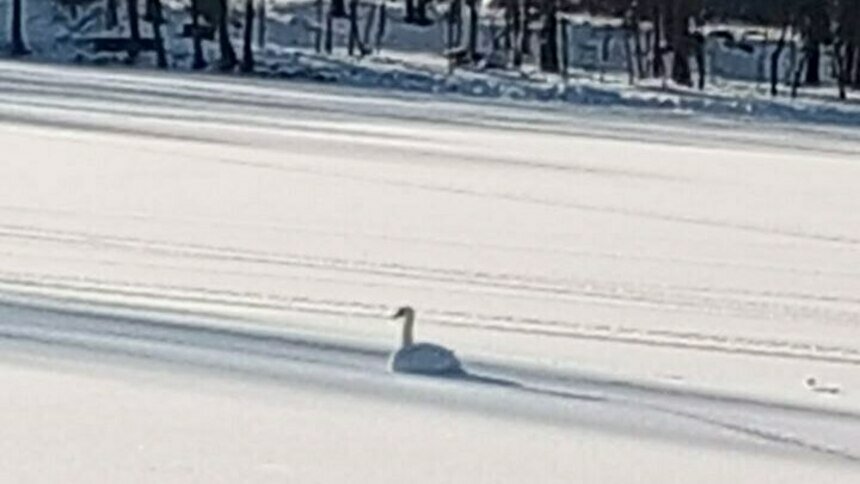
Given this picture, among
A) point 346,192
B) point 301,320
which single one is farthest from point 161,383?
point 346,192

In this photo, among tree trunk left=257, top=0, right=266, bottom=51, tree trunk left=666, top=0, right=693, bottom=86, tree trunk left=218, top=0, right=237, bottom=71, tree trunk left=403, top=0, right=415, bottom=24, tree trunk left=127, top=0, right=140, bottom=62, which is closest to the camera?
tree trunk left=666, top=0, right=693, bottom=86

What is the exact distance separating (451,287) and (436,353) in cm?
333

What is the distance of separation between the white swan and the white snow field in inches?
4.5

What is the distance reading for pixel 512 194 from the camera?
18.9 metres

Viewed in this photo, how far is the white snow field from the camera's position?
7465 mm

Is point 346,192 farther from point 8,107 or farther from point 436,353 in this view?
point 8,107

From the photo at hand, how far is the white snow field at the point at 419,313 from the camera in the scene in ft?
24.5

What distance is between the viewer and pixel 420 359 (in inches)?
349

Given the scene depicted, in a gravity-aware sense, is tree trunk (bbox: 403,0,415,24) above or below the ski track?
below

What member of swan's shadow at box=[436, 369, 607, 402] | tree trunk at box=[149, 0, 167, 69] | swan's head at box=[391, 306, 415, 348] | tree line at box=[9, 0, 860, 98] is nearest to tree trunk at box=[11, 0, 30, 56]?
tree line at box=[9, 0, 860, 98]

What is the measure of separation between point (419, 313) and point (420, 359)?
2.12m

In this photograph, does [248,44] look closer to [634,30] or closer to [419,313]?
[634,30]

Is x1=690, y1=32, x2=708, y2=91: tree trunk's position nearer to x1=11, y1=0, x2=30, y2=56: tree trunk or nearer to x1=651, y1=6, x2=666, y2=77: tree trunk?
x1=651, y1=6, x2=666, y2=77: tree trunk

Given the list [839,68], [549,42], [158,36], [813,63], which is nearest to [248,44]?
[158,36]
